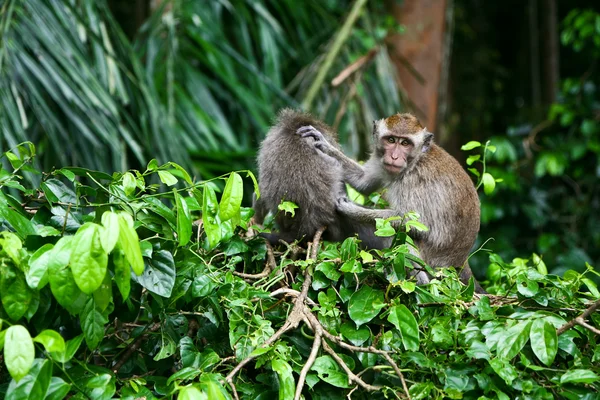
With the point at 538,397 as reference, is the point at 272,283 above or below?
above

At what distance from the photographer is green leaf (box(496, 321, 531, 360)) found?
262cm

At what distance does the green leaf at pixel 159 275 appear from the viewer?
102 inches

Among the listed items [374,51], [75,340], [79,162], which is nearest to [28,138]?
[79,162]

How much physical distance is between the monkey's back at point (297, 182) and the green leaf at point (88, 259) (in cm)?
177

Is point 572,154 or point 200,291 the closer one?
point 200,291

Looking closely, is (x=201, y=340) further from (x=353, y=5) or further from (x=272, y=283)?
(x=353, y=5)

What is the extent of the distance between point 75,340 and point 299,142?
6.17 feet

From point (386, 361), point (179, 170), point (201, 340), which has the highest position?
point (179, 170)

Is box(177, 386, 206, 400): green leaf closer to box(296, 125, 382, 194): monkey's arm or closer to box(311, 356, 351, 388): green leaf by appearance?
box(311, 356, 351, 388): green leaf

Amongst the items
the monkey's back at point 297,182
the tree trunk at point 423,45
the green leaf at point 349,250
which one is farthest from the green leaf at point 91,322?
the tree trunk at point 423,45

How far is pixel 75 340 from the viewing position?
2385 mm

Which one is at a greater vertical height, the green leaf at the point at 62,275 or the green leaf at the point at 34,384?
the green leaf at the point at 62,275

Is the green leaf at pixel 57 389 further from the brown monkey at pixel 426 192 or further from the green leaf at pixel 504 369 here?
the brown monkey at pixel 426 192

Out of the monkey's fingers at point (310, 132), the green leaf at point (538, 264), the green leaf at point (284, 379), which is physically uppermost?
the monkey's fingers at point (310, 132)
